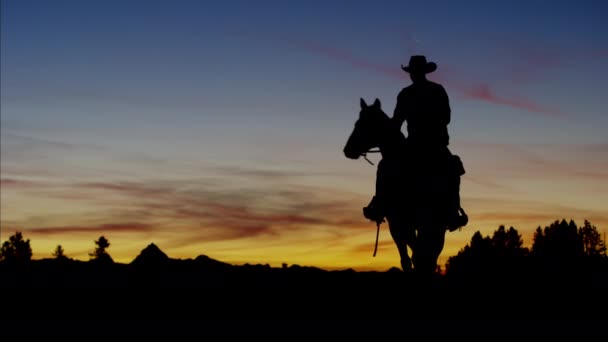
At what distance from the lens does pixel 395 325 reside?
945 centimetres

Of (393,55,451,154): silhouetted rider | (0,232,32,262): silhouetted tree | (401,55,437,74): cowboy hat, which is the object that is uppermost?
(0,232,32,262): silhouetted tree

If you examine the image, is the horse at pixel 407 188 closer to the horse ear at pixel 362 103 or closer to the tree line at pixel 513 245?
the horse ear at pixel 362 103

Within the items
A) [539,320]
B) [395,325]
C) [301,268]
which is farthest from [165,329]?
[301,268]

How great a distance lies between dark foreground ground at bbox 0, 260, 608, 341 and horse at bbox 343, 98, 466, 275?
1.89 ft

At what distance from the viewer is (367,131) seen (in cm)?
1377

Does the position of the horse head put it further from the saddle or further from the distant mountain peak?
the distant mountain peak

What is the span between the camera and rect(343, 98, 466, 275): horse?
13.5 m

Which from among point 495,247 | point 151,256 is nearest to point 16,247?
point 495,247

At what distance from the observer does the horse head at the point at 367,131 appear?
1372 centimetres

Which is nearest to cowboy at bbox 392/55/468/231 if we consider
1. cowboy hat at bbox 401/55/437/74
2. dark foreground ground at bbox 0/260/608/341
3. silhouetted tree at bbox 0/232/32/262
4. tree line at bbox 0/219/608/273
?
cowboy hat at bbox 401/55/437/74

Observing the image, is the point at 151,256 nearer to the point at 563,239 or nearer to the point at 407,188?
the point at 407,188

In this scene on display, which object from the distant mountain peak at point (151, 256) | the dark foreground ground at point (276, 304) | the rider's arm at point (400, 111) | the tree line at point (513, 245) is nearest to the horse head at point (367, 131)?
the rider's arm at point (400, 111)

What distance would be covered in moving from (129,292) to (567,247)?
366 feet

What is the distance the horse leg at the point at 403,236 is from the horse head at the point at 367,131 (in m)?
1.28
